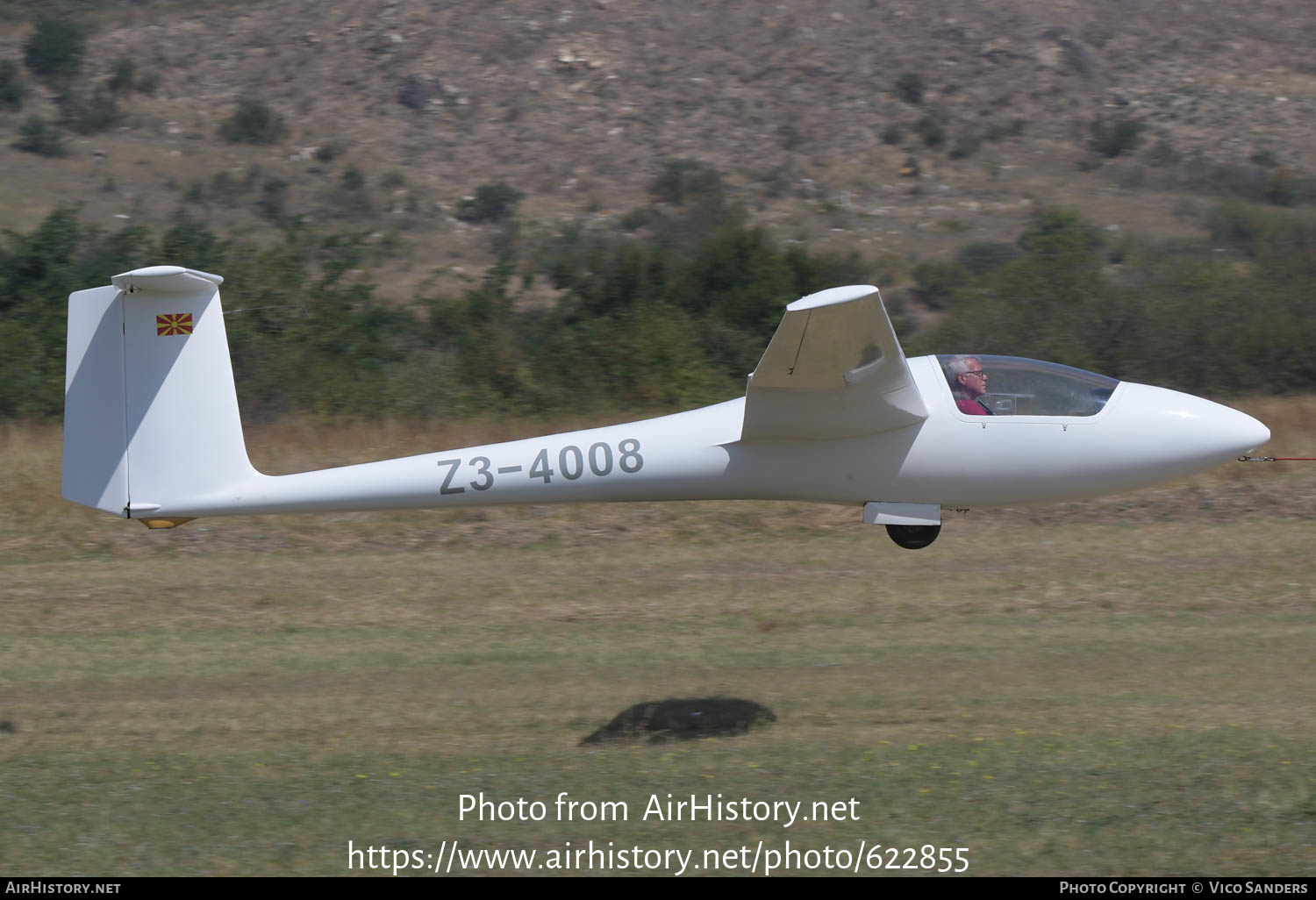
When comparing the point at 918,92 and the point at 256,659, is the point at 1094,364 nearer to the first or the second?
the point at 256,659

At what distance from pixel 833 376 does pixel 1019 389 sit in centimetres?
135

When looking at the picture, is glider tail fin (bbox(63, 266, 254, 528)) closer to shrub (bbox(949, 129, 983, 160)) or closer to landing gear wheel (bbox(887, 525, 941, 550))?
landing gear wheel (bbox(887, 525, 941, 550))

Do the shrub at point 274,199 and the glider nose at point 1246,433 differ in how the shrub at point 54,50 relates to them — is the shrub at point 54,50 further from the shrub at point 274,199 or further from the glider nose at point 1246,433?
the glider nose at point 1246,433

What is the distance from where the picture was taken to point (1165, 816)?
738 centimetres

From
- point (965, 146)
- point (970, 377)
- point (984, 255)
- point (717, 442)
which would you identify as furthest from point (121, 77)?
point (970, 377)

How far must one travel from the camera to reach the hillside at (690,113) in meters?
42.3

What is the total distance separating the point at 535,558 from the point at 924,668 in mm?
5650

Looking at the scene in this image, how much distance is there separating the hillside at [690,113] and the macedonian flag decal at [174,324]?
30.1 meters

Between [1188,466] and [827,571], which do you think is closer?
[1188,466]

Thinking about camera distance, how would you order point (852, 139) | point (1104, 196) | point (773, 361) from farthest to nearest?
1. point (852, 139)
2. point (1104, 196)
3. point (773, 361)

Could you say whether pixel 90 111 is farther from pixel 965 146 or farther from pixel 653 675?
pixel 653 675

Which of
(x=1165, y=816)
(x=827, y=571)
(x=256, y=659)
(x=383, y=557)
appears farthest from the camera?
(x=383, y=557)

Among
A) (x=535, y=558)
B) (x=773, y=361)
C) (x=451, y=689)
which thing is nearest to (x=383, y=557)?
(x=535, y=558)

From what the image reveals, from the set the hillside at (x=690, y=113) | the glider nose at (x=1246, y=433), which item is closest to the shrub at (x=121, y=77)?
the hillside at (x=690, y=113)
